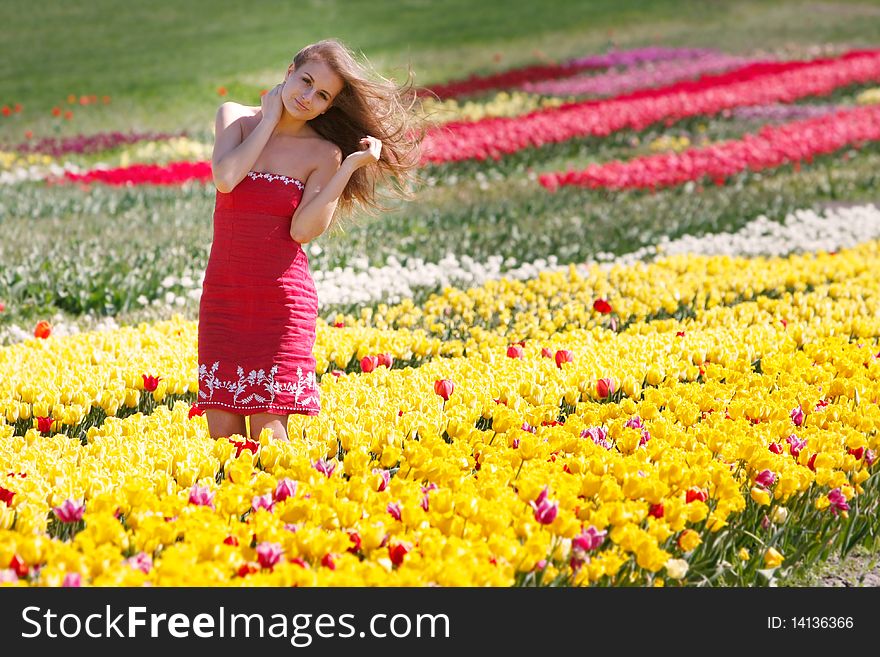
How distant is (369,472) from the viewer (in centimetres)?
Answer: 378

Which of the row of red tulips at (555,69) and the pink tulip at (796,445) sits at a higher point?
the row of red tulips at (555,69)

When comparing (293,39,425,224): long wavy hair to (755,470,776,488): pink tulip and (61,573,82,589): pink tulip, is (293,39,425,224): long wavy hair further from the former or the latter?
(61,573,82,589): pink tulip

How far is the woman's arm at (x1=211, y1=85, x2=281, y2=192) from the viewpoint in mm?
4176

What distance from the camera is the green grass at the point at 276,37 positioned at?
20703 millimetres

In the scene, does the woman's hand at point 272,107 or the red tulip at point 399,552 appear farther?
the woman's hand at point 272,107

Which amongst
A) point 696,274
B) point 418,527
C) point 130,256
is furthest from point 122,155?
point 418,527

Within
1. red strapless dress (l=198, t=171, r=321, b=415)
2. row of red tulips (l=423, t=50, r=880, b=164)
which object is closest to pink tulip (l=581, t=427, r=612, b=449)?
red strapless dress (l=198, t=171, r=321, b=415)

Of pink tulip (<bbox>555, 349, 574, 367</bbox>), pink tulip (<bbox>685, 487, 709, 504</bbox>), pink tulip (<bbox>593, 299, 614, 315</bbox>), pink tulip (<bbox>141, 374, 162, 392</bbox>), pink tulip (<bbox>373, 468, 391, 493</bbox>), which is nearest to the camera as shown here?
pink tulip (<bbox>685, 487, 709, 504</bbox>)

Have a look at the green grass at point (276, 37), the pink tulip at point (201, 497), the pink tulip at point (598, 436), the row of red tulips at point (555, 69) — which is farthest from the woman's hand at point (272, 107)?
the row of red tulips at point (555, 69)

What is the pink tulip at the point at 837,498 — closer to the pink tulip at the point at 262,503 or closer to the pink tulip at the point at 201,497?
the pink tulip at the point at 262,503

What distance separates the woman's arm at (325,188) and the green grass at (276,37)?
45.1 feet

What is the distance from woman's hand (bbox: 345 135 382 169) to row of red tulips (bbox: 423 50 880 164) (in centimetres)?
799

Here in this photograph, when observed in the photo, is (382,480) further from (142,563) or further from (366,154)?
(366,154)
